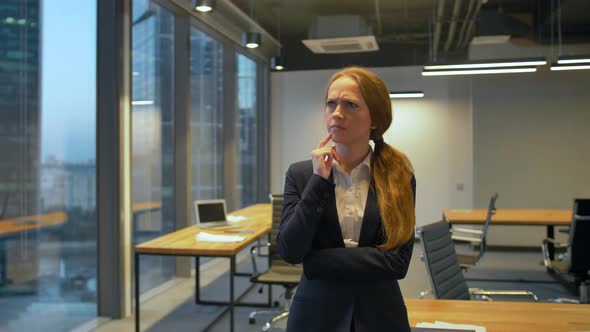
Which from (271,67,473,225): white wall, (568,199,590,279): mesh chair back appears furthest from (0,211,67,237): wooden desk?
(271,67,473,225): white wall

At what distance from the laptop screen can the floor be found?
2.79ft

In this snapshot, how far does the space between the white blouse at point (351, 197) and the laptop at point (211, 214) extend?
3.40 m

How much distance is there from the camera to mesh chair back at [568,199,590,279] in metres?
4.36

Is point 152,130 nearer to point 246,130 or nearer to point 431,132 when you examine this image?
point 246,130

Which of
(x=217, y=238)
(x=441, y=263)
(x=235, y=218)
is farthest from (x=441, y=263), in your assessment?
(x=235, y=218)

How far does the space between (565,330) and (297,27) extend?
24.8 feet

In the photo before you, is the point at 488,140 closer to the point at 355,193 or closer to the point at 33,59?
the point at 33,59

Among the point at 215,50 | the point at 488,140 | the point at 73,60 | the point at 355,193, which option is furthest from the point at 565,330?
the point at 488,140

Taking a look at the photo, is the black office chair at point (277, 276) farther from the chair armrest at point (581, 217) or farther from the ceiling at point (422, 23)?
the ceiling at point (422, 23)

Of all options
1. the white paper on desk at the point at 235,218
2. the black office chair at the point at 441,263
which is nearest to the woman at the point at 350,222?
the black office chair at the point at 441,263

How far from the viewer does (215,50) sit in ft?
23.5

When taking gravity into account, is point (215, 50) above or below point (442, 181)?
above

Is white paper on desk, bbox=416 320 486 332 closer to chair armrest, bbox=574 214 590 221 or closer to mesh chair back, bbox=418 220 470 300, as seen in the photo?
mesh chair back, bbox=418 220 470 300

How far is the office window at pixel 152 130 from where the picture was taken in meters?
5.14
